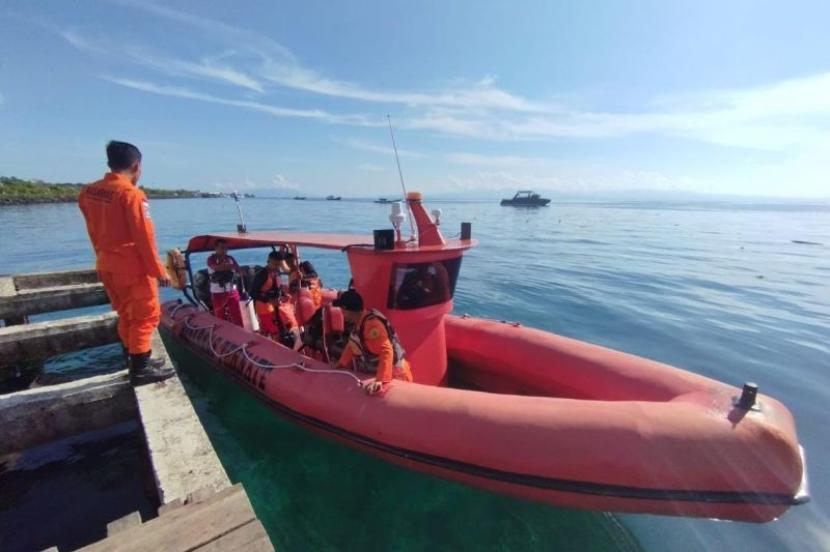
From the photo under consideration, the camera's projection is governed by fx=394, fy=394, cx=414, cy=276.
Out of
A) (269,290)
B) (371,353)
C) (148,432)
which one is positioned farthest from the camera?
(269,290)

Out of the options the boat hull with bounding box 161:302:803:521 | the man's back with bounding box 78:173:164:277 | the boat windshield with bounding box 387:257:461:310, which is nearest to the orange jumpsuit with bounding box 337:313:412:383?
the boat hull with bounding box 161:302:803:521

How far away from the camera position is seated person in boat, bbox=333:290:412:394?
3209 mm

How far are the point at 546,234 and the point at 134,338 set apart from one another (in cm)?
2362

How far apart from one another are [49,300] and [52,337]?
7.10 ft

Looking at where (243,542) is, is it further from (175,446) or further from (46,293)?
(46,293)

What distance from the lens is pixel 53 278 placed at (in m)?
6.61

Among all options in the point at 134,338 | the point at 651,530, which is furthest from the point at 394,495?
the point at 134,338

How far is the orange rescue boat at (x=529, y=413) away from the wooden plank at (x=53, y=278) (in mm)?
4326

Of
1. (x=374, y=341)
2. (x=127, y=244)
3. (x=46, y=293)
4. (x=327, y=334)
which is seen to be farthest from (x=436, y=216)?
(x=46, y=293)

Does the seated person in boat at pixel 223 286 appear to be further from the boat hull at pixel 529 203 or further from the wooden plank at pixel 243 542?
the boat hull at pixel 529 203

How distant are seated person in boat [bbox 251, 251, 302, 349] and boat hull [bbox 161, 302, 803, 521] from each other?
137cm

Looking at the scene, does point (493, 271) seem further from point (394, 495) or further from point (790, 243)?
point (790, 243)

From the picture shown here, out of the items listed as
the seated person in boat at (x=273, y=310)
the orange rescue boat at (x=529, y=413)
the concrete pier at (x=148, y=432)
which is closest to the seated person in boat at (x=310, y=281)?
the seated person in boat at (x=273, y=310)


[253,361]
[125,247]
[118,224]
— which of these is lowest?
[253,361]
